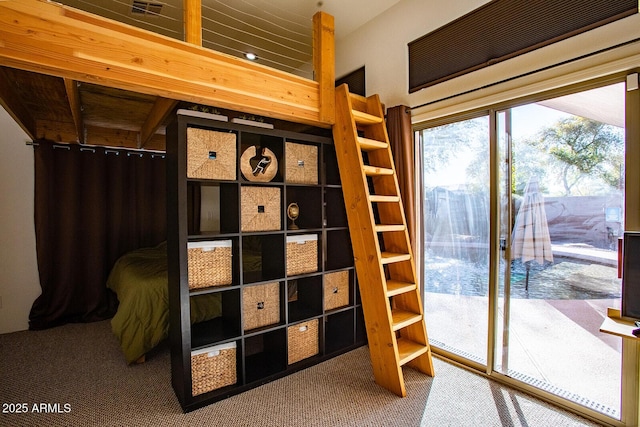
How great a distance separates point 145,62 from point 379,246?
6.38 feet

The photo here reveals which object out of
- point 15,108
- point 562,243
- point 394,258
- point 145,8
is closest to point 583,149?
point 562,243

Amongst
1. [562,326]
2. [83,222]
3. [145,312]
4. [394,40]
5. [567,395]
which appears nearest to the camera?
[567,395]

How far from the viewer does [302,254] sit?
2.44m

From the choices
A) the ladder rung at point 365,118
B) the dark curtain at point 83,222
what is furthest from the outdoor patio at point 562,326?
the dark curtain at point 83,222

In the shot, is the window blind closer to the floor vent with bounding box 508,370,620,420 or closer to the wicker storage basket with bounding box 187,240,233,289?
the wicker storage basket with bounding box 187,240,233,289

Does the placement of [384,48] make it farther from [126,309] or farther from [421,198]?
[126,309]

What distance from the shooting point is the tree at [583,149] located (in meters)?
1.79

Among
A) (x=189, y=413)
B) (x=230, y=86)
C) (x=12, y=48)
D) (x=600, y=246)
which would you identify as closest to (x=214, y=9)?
A: (x=230, y=86)

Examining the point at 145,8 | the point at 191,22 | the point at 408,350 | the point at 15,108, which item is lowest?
the point at 408,350

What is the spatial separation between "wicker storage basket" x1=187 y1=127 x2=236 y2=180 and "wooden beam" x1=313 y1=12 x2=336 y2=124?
30.4 inches

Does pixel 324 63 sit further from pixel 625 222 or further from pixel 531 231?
pixel 625 222

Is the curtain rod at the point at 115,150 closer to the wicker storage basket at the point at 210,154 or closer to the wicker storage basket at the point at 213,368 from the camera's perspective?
the wicker storage basket at the point at 210,154

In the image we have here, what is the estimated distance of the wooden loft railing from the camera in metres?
1.40

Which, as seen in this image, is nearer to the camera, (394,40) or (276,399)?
(276,399)
